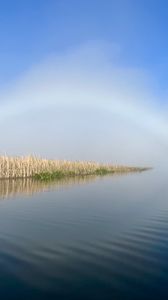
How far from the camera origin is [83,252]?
564 inches

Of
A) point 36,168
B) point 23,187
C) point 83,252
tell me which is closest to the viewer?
point 83,252

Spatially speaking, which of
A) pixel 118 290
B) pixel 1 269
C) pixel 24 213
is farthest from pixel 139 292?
pixel 24 213

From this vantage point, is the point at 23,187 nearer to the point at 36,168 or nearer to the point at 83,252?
the point at 36,168

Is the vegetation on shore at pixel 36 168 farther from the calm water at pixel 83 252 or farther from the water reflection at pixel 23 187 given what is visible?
the calm water at pixel 83 252

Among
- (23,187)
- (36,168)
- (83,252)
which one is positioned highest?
(36,168)

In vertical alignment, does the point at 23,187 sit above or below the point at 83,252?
above

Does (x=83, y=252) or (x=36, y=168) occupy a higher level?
(x=36, y=168)

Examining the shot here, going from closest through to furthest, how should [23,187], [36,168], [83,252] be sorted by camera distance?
1. [83,252]
2. [23,187]
3. [36,168]

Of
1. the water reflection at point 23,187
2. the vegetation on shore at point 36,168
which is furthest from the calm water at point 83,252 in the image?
the vegetation on shore at point 36,168

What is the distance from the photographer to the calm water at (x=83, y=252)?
10516mm

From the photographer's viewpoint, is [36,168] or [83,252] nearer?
[83,252]

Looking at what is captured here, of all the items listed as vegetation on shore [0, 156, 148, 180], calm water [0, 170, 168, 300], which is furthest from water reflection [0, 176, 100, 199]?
calm water [0, 170, 168, 300]

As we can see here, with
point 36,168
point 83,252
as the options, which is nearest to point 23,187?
point 36,168

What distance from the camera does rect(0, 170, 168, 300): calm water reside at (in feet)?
34.5
